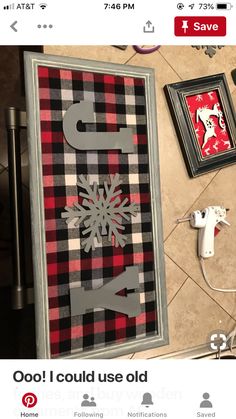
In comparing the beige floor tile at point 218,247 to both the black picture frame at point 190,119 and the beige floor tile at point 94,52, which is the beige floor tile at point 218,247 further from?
the beige floor tile at point 94,52

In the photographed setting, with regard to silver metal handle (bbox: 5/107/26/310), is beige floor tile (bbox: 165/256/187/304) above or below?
below

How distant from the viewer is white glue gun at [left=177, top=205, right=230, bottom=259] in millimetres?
677

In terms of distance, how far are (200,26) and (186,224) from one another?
0.36 meters

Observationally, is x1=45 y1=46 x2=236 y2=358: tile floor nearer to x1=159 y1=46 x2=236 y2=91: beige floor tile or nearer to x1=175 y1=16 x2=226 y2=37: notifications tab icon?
x1=159 y1=46 x2=236 y2=91: beige floor tile

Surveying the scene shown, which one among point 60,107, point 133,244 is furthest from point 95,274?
point 60,107

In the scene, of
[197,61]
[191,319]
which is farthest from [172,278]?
[197,61]

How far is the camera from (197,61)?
670 millimetres

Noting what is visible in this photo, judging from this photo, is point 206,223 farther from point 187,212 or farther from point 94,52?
point 94,52

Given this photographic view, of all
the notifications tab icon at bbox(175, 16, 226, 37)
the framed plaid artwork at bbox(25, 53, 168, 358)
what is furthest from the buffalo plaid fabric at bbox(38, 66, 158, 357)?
the notifications tab icon at bbox(175, 16, 226, 37)

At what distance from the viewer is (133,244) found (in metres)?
0.64

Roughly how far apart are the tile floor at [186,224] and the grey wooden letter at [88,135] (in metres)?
0.09

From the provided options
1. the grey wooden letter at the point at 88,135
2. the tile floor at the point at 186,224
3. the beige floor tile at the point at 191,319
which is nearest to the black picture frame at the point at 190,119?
the tile floor at the point at 186,224

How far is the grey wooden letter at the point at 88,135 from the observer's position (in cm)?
58

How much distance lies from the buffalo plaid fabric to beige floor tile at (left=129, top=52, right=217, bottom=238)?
1.8 inches
